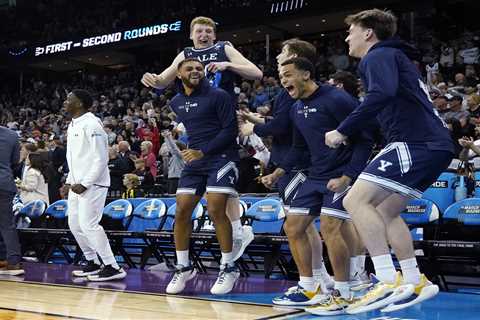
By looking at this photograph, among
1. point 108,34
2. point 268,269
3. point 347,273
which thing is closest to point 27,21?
point 108,34

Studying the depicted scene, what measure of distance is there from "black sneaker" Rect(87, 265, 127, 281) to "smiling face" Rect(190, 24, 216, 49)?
2.31 m

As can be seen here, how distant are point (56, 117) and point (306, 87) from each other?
1708 centimetres

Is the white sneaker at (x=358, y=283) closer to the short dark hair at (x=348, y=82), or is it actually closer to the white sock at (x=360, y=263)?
the white sock at (x=360, y=263)

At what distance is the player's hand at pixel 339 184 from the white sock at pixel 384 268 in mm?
573

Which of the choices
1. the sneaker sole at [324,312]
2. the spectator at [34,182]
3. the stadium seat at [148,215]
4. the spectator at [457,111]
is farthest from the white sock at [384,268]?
the spectator at [34,182]

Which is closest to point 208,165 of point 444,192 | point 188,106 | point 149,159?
point 188,106

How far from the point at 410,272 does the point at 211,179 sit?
1.98 metres

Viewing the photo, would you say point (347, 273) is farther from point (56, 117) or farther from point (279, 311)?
point (56, 117)

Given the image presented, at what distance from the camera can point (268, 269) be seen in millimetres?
5988

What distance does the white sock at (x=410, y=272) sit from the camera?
349cm

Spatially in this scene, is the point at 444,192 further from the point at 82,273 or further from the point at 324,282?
the point at 82,273

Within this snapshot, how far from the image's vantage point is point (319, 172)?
4.30m

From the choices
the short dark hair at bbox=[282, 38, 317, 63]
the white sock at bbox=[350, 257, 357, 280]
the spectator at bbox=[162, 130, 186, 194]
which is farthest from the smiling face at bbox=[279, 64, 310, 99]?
the spectator at bbox=[162, 130, 186, 194]

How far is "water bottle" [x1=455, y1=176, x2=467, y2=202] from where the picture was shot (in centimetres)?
617
